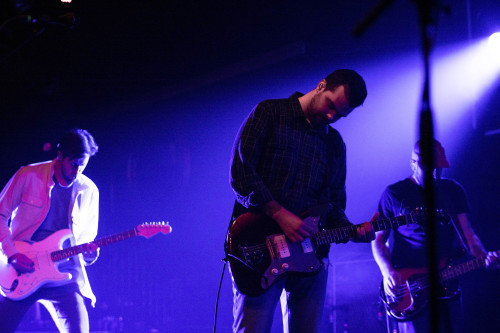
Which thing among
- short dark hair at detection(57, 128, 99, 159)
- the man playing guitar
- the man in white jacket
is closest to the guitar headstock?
the man in white jacket

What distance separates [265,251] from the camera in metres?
2.54

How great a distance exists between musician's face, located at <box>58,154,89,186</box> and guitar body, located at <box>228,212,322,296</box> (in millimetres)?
2372

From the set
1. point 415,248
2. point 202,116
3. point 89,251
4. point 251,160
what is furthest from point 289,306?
point 202,116

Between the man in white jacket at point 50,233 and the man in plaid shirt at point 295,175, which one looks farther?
the man in white jacket at point 50,233

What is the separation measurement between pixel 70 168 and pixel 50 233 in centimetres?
64

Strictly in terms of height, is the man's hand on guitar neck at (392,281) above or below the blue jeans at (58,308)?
above

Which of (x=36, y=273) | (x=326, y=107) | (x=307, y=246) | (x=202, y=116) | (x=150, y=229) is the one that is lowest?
(x=36, y=273)

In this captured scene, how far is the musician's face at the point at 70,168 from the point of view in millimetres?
4355

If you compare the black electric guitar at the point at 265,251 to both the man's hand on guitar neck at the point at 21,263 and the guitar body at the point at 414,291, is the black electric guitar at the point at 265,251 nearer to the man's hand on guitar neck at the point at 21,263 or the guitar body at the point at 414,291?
the guitar body at the point at 414,291

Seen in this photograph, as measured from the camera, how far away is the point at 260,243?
256 centimetres

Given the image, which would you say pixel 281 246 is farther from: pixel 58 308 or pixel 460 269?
pixel 58 308

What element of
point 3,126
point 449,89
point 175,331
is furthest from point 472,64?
point 3,126

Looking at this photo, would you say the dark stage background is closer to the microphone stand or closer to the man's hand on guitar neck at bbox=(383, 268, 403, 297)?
the man's hand on guitar neck at bbox=(383, 268, 403, 297)

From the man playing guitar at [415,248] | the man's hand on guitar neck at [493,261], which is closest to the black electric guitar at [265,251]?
the man playing guitar at [415,248]
